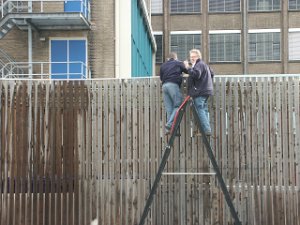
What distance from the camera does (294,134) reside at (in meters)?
8.65

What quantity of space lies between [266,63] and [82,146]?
3753 centimetres

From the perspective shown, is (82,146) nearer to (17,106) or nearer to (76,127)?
(76,127)

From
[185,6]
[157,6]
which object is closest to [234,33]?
[185,6]

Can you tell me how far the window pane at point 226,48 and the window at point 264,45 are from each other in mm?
1268

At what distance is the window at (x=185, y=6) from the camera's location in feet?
147

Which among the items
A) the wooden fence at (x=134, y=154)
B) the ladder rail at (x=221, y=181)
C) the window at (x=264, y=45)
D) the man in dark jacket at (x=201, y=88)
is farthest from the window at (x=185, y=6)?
the ladder rail at (x=221, y=181)

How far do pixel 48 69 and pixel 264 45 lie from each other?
1052 inches

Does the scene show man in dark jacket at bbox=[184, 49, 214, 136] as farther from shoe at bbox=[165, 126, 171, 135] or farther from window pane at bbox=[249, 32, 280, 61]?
window pane at bbox=[249, 32, 280, 61]

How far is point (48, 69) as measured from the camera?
22500mm

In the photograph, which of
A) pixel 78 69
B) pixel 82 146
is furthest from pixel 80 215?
pixel 78 69

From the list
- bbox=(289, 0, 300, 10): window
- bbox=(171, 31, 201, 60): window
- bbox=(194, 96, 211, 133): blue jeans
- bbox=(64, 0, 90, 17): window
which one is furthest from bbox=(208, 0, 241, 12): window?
bbox=(194, 96, 211, 133): blue jeans

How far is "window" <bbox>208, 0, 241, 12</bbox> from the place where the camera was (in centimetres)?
4462

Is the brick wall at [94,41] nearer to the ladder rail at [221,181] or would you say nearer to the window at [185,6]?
the ladder rail at [221,181]

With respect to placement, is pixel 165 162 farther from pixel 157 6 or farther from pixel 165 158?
pixel 157 6
